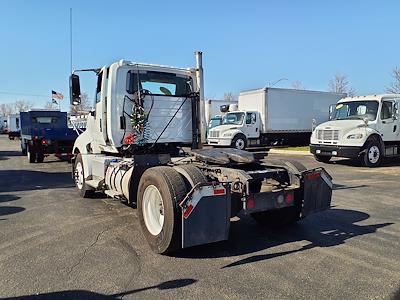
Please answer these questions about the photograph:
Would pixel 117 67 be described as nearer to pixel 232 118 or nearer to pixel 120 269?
Answer: pixel 120 269

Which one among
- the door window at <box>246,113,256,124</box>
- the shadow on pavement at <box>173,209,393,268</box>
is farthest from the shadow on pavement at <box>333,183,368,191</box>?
the door window at <box>246,113,256,124</box>

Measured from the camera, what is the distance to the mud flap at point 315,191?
5.32 meters

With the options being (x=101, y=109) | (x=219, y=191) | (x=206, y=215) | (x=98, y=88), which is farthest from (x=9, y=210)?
(x=219, y=191)

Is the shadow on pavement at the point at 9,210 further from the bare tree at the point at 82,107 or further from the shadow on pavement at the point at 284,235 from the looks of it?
the shadow on pavement at the point at 284,235

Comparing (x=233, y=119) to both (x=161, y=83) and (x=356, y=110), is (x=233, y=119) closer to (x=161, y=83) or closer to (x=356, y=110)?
(x=356, y=110)

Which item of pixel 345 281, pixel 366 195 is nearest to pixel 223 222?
pixel 345 281

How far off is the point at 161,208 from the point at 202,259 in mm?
874

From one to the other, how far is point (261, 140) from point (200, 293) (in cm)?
2140

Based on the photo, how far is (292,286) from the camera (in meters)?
3.84

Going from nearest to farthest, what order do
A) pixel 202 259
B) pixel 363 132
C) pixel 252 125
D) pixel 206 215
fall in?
pixel 206 215 < pixel 202 259 < pixel 363 132 < pixel 252 125

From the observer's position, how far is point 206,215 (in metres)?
4.43

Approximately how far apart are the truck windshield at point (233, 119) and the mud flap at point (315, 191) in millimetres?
18472

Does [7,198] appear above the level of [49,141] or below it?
below

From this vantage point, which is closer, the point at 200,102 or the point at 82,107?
the point at 200,102
